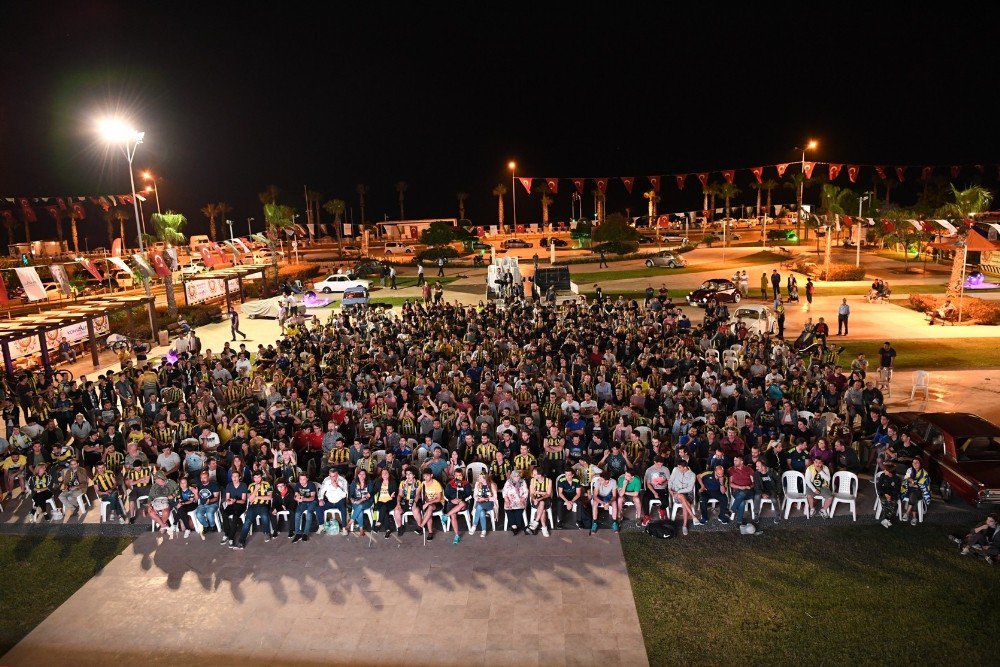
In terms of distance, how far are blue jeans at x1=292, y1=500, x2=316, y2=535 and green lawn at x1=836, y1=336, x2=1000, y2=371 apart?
677 inches

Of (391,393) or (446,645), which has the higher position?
(391,393)

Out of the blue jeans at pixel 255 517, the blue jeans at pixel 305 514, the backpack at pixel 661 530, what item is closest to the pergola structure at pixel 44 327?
the blue jeans at pixel 255 517

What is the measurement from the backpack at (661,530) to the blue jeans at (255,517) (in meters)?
5.70

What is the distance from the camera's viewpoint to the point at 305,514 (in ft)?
33.4

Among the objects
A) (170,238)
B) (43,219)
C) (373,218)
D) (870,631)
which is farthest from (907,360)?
(373,218)

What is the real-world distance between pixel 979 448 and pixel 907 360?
35.3 feet

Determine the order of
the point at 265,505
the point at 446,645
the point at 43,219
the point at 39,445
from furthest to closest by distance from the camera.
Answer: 1. the point at 43,219
2. the point at 39,445
3. the point at 265,505
4. the point at 446,645

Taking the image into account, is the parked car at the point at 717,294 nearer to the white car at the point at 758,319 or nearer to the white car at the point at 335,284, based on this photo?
the white car at the point at 758,319

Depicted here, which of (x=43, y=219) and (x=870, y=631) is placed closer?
(x=870, y=631)

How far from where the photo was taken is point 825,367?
51.7 ft

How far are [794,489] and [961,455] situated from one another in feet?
9.82

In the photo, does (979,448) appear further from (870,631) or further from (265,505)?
(265,505)

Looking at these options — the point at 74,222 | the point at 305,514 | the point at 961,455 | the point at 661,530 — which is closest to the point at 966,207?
the point at 961,455

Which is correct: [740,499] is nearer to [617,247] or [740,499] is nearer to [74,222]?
[617,247]
